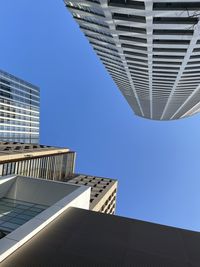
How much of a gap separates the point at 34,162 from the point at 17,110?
63.1 m

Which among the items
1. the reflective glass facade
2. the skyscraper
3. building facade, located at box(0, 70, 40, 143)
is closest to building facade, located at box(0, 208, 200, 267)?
the reflective glass facade

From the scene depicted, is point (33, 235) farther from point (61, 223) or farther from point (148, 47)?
point (148, 47)

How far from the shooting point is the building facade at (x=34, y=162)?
71.0m

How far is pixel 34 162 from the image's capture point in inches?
3258

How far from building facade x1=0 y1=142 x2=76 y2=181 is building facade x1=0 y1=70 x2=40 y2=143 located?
108 feet

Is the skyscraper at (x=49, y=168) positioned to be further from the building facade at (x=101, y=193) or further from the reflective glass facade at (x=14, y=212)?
the reflective glass facade at (x=14, y=212)

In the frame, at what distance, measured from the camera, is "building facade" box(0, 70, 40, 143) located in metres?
127

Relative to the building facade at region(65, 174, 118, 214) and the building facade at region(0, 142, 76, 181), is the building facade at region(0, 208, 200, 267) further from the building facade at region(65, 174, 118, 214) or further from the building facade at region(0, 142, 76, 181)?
the building facade at region(0, 142, 76, 181)

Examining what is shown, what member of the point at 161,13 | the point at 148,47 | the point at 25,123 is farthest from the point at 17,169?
the point at 25,123

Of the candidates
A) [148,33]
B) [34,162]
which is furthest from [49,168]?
[148,33]

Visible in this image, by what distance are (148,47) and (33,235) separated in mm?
37874

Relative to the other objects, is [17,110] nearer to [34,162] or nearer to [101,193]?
[34,162]

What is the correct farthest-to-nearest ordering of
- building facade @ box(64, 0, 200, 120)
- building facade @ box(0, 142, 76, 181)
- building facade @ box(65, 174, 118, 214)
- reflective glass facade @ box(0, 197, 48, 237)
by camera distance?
building facade @ box(65, 174, 118, 214), building facade @ box(0, 142, 76, 181), building facade @ box(64, 0, 200, 120), reflective glass facade @ box(0, 197, 48, 237)

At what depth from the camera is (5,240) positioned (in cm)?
1277
